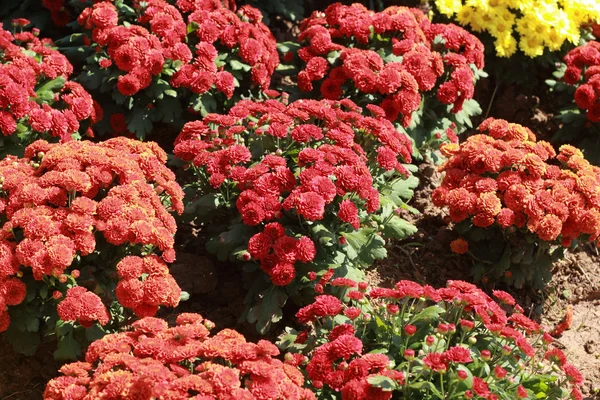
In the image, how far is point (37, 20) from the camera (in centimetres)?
644

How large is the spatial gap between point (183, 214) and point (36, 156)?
2.99 ft

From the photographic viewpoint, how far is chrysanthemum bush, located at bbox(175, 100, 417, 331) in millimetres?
4406

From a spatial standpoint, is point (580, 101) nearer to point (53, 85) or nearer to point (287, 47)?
point (287, 47)

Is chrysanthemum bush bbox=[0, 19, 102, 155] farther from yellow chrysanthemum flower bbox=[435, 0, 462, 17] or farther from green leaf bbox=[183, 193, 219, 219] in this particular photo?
yellow chrysanthemum flower bbox=[435, 0, 462, 17]

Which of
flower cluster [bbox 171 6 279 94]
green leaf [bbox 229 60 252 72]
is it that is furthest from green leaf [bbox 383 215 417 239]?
green leaf [bbox 229 60 252 72]

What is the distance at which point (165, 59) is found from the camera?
5.55m

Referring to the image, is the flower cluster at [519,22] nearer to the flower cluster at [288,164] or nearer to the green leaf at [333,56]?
the green leaf at [333,56]

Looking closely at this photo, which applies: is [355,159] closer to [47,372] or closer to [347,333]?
[347,333]

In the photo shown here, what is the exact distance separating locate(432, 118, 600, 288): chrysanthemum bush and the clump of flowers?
2.11m

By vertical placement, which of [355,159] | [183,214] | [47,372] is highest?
[355,159]

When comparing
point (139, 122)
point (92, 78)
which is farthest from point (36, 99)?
point (139, 122)

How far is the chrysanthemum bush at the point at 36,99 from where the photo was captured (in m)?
4.83

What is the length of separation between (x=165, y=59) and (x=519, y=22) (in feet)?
10.2

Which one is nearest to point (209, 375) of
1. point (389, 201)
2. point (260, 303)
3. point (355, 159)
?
point (260, 303)
